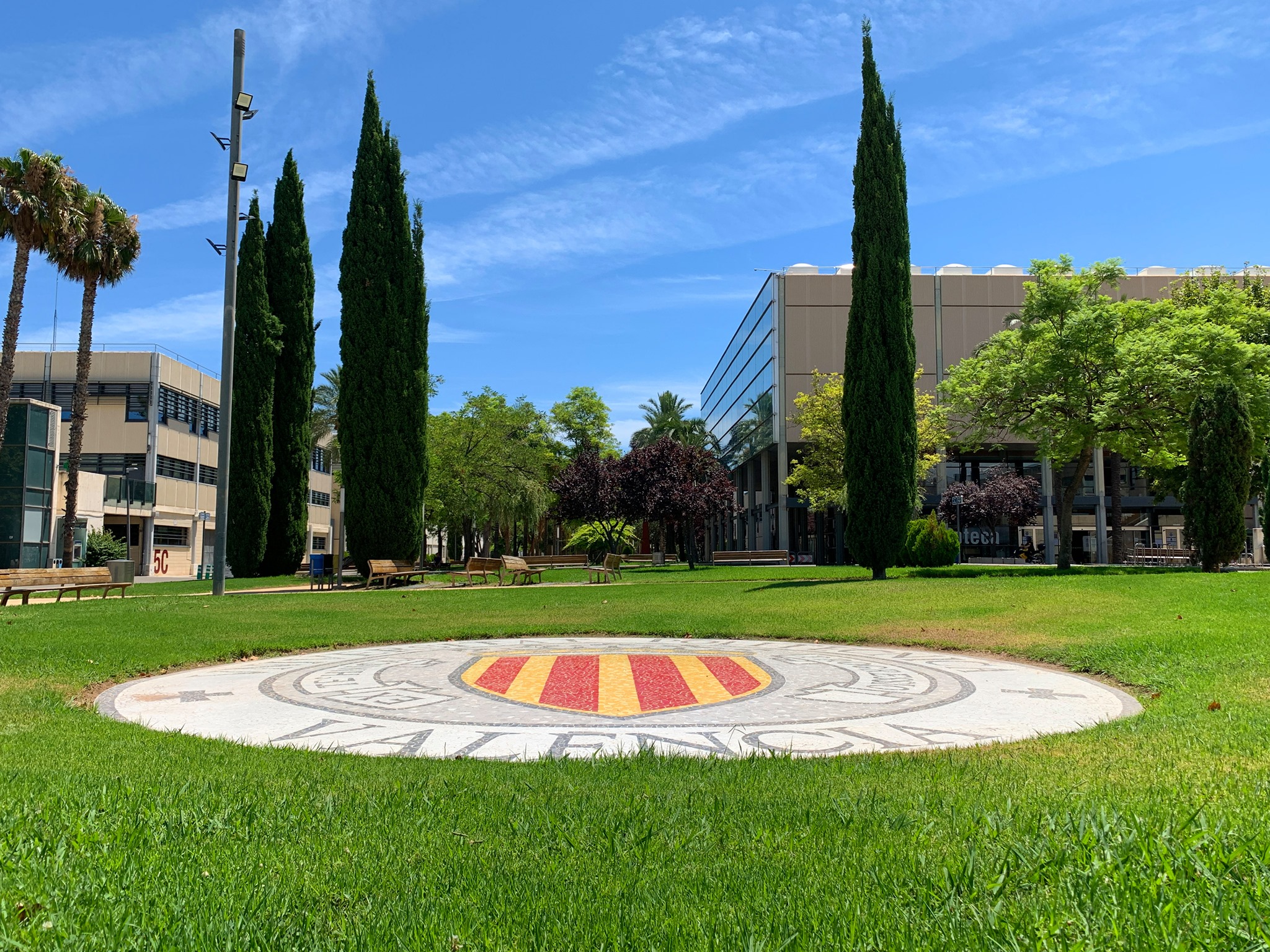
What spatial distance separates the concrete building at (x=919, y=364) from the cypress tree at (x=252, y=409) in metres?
24.9

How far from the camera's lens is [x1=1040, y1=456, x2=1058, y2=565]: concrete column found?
4678 centimetres

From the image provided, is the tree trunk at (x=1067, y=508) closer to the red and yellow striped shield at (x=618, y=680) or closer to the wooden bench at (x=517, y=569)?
the wooden bench at (x=517, y=569)

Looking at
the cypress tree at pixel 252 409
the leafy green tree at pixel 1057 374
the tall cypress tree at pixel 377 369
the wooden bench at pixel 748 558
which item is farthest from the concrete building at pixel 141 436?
the leafy green tree at pixel 1057 374

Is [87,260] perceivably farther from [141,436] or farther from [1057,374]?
[1057,374]

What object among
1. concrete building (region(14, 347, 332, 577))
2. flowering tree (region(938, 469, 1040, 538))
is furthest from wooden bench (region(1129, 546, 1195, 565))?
concrete building (region(14, 347, 332, 577))

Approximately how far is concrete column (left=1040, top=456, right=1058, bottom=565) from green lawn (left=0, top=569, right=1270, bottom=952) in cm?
4367

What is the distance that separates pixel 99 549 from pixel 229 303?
811 inches

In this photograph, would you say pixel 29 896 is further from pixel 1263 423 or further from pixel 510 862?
pixel 1263 423

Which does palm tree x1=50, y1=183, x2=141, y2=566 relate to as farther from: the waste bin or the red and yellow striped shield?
the red and yellow striped shield

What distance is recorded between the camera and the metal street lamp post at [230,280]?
19031 mm

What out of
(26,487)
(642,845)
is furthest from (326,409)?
(642,845)

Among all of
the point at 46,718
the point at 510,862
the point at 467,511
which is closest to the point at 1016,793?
the point at 510,862

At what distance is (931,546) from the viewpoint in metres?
31.5

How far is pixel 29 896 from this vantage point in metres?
2.73
